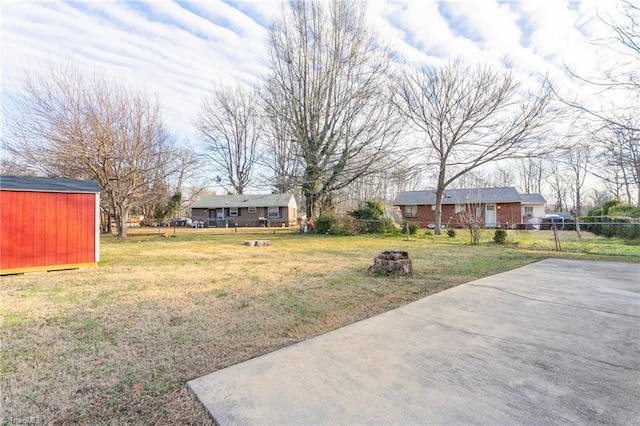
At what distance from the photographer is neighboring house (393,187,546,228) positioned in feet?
79.3

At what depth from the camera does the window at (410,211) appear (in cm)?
2748

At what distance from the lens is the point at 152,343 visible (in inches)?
115

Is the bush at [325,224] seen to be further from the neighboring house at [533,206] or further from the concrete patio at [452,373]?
the neighboring house at [533,206]

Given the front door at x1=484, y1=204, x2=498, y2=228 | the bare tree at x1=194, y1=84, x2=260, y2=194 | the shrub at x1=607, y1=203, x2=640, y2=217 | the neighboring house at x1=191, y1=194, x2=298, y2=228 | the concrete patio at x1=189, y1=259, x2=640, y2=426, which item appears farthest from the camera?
the neighboring house at x1=191, y1=194, x2=298, y2=228

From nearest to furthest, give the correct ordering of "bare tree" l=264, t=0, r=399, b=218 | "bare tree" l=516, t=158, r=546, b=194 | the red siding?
the red siding
"bare tree" l=264, t=0, r=399, b=218
"bare tree" l=516, t=158, r=546, b=194

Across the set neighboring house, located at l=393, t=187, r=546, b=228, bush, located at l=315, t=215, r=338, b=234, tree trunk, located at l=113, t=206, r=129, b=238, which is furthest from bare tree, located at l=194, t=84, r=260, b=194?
neighboring house, located at l=393, t=187, r=546, b=228

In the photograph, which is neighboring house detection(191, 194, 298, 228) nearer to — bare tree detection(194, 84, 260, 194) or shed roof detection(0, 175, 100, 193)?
bare tree detection(194, 84, 260, 194)

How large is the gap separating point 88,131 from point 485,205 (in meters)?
26.4

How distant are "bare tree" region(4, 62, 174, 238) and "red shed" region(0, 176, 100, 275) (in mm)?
8264

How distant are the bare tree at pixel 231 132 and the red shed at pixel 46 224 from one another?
857 inches

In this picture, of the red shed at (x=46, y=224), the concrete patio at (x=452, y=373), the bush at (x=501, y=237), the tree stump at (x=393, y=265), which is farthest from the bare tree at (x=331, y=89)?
the concrete patio at (x=452, y=373)

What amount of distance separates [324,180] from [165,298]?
13585 millimetres

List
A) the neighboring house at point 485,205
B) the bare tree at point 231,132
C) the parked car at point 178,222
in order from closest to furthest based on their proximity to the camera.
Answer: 1. the neighboring house at point 485,205
2. the bare tree at point 231,132
3. the parked car at point 178,222

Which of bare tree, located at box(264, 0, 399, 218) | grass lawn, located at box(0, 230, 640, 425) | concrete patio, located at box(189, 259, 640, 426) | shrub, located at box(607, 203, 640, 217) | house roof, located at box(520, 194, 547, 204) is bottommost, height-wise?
grass lawn, located at box(0, 230, 640, 425)
